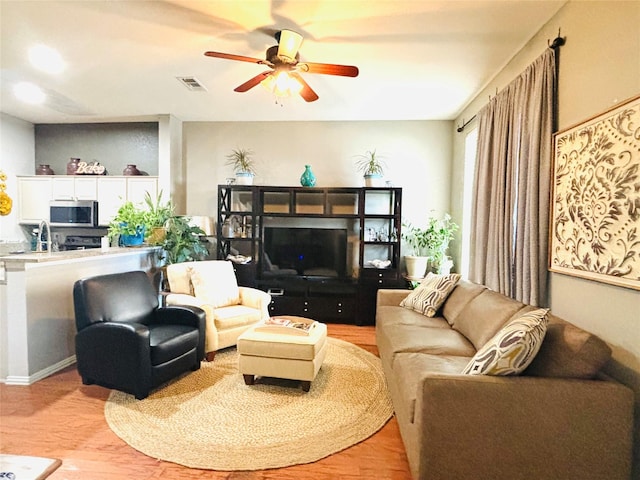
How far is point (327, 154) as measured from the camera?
4922 mm

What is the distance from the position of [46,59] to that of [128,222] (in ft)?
5.86

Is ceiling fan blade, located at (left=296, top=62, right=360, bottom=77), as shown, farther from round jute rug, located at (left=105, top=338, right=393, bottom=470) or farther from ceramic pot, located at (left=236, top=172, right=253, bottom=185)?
round jute rug, located at (left=105, top=338, right=393, bottom=470)

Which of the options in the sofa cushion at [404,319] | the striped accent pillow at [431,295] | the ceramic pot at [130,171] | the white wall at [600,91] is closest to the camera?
the white wall at [600,91]

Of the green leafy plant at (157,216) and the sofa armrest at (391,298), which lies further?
the green leafy plant at (157,216)

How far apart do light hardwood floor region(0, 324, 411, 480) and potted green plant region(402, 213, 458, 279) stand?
2.52 m

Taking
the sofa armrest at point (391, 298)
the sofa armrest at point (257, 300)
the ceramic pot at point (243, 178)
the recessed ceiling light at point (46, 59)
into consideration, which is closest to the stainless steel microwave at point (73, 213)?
the recessed ceiling light at point (46, 59)

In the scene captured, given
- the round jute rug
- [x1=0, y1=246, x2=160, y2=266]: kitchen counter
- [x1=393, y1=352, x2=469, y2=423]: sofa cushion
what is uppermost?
[x1=0, y1=246, x2=160, y2=266]: kitchen counter

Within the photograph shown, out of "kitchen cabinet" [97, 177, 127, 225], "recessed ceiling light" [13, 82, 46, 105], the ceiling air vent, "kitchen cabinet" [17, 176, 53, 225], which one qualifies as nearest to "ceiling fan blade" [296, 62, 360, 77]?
the ceiling air vent

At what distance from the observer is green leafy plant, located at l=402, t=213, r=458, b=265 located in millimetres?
4414

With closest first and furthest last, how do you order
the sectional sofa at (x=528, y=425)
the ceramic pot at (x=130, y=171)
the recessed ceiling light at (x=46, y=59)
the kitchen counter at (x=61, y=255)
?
1. the sectional sofa at (x=528, y=425)
2. the kitchen counter at (x=61, y=255)
3. the recessed ceiling light at (x=46, y=59)
4. the ceramic pot at (x=130, y=171)

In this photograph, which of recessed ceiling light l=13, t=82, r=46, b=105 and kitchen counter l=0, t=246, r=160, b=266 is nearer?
kitchen counter l=0, t=246, r=160, b=266

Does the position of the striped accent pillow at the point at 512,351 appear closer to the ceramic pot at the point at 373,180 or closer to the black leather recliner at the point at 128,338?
the black leather recliner at the point at 128,338

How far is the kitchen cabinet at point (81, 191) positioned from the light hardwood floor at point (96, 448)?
3.05 m

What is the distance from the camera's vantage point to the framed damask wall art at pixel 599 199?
5.27 ft
